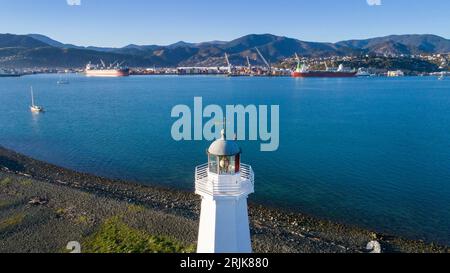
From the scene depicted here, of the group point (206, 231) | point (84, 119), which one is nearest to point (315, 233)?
point (206, 231)

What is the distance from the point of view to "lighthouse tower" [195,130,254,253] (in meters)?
5.11

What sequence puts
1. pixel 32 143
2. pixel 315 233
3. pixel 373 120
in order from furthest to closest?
pixel 373 120 < pixel 32 143 < pixel 315 233

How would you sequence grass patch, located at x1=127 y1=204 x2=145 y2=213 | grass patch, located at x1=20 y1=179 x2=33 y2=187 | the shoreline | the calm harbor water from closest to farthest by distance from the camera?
the shoreline → grass patch, located at x1=127 y1=204 x2=145 y2=213 → the calm harbor water → grass patch, located at x1=20 y1=179 x2=33 y2=187

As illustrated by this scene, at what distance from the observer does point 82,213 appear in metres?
13.0

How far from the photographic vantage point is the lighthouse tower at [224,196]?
201 inches

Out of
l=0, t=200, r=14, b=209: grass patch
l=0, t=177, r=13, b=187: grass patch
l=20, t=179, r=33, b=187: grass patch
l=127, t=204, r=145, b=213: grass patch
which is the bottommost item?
l=127, t=204, r=145, b=213: grass patch

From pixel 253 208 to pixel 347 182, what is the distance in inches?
251

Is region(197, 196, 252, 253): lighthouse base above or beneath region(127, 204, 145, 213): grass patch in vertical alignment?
above

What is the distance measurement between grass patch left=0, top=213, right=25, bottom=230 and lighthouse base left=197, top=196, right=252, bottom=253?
9602 mm

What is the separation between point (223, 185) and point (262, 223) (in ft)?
27.5

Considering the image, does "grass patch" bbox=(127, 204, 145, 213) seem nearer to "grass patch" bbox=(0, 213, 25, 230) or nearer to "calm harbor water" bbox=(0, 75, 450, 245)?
"grass patch" bbox=(0, 213, 25, 230)

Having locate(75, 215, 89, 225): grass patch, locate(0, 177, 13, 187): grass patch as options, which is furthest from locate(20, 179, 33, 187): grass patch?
locate(75, 215, 89, 225): grass patch

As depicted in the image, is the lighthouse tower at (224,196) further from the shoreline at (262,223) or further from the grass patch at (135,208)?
the grass patch at (135,208)

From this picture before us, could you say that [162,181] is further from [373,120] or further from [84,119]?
[373,120]
